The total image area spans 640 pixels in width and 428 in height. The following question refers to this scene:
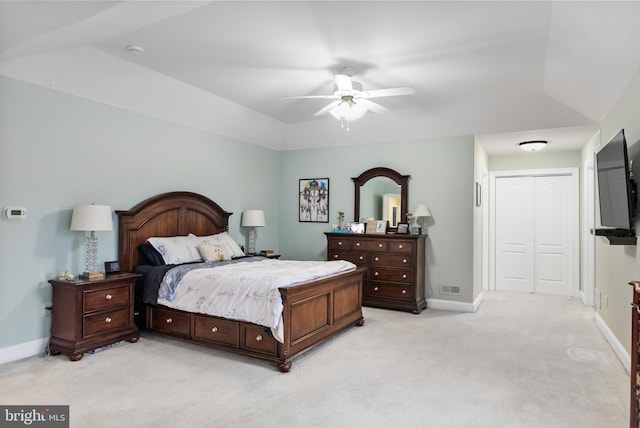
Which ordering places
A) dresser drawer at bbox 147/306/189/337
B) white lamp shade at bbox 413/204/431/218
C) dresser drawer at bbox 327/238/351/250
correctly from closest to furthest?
dresser drawer at bbox 147/306/189/337, white lamp shade at bbox 413/204/431/218, dresser drawer at bbox 327/238/351/250

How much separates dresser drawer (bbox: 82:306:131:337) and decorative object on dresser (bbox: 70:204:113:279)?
0.36 metres

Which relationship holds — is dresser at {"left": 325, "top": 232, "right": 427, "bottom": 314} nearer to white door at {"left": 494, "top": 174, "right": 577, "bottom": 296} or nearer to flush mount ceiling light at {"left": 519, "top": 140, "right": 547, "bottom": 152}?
flush mount ceiling light at {"left": 519, "top": 140, "right": 547, "bottom": 152}

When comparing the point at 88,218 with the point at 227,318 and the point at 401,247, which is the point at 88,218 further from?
the point at 401,247

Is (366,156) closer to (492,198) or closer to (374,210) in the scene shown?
(374,210)

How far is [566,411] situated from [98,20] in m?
4.13

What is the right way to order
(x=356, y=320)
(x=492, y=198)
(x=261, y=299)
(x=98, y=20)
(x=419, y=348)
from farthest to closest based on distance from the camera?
(x=492, y=198)
(x=356, y=320)
(x=419, y=348)
(x=261, y=299)
(x=98, y=20)

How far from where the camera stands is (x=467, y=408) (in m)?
2.70

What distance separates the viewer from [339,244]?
607 centimetres

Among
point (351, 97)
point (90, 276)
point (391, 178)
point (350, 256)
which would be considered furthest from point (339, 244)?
point (90, 276)

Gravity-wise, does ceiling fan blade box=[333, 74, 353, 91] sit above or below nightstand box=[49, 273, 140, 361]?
above

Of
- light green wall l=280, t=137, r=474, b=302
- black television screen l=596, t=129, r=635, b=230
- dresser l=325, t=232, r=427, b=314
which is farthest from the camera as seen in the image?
light green wall l=280, t=137, r=474, b=302

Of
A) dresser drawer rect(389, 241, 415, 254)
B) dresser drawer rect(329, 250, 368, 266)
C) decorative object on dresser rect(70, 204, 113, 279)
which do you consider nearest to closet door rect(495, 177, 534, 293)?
dresser drawer rect(389, 241, 415, 254)

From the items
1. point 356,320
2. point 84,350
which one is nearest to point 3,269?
point 84,350

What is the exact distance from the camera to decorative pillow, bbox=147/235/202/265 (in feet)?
14.8
